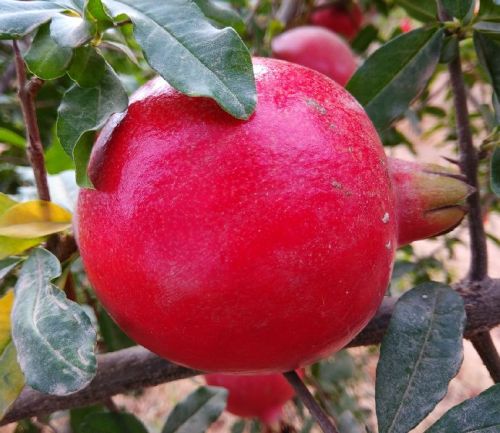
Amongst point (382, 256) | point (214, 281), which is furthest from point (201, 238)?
point (382, 256)

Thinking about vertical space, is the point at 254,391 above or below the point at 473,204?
below

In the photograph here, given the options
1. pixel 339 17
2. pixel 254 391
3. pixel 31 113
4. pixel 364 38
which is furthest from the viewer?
pixel 339 17

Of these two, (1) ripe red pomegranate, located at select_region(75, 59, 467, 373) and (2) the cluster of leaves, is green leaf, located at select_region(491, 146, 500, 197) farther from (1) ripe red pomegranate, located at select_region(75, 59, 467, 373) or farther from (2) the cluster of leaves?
(1) ripe red pomegranate, located at select_region(75, 59, 467, 373)

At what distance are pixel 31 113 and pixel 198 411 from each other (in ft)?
1.53

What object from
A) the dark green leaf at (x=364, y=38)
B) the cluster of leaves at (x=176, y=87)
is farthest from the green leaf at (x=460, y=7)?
the dark green leaf at (x=364, y=38)

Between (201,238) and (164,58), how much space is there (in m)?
0.13

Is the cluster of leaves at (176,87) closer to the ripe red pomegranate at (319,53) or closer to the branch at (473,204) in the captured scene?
the branch at (473,204)

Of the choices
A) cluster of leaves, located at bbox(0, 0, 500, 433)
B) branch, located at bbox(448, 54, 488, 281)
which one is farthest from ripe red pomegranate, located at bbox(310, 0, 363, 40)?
branch, located at bbox(448, 54, 488, 281)

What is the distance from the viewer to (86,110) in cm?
48

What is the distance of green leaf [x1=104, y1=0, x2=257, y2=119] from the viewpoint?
417 millimetres

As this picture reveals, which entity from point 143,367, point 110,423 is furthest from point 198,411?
point 143,367

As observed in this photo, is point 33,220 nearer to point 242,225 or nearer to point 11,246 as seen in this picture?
point 11,246

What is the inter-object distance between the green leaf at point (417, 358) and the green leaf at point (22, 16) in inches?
15.1

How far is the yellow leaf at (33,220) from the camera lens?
54 centimetres
